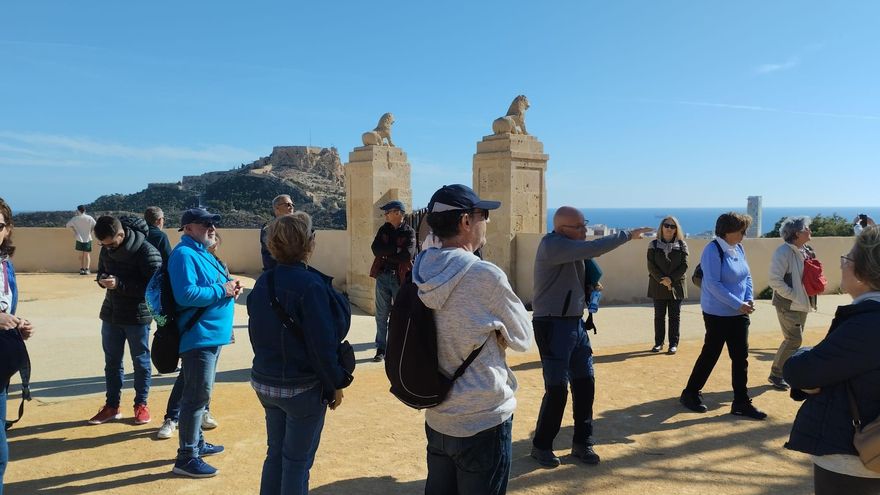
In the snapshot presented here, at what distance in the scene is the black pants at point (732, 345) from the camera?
5180 mm

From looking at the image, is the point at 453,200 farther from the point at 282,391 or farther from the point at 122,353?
the point at 122,353

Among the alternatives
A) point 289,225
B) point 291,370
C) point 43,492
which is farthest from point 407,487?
point 43,492

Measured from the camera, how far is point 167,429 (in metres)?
4.54

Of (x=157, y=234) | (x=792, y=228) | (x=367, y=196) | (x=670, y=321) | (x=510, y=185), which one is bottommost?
(x=670, y=321)

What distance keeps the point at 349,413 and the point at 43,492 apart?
226cm

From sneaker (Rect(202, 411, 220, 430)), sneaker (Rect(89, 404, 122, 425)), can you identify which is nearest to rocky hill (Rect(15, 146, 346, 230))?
sneaker (Rect(89, 404, 122, 425))

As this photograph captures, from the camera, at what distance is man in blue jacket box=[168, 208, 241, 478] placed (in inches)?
152

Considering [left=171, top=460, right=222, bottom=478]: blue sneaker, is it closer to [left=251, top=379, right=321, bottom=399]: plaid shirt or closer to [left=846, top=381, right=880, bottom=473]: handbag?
[left=251, top=379, right=321, bottom=399]: plaid shirt

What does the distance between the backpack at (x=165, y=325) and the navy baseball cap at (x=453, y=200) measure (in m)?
2.24

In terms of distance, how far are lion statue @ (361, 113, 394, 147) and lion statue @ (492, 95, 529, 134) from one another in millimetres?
2241

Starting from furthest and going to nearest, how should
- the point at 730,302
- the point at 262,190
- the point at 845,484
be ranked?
the point at 262,190
the point at 730,302
the point at 845,484

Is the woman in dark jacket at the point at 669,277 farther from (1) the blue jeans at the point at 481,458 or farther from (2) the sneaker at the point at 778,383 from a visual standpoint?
(1) the blue jeans at the point at 481,458

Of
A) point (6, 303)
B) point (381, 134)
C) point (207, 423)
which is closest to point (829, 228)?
point (381, 134)

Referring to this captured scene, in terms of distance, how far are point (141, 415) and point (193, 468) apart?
126 cm
